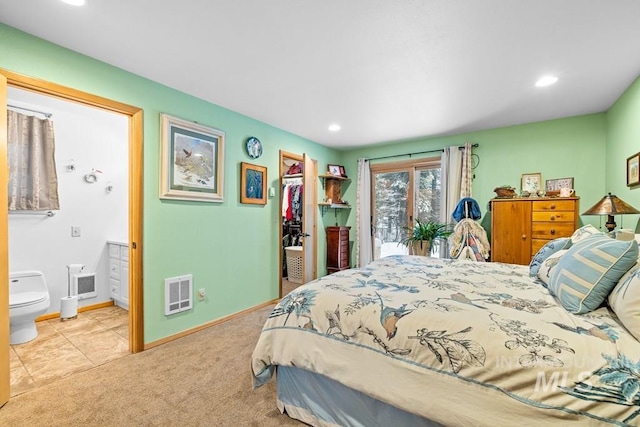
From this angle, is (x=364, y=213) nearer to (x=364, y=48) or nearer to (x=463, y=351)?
(x=364, y=48)

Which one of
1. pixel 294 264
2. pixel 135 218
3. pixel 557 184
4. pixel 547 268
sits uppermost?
pixel 557 184

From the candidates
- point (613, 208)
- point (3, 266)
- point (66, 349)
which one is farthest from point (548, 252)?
point (66, 349)

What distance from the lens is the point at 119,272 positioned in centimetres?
353

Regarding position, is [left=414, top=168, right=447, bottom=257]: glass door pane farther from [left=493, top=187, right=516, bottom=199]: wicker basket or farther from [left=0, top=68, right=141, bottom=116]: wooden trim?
[left=0, top=68, right=141, bottom=116]: wooden trim

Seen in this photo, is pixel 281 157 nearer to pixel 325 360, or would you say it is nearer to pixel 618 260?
pixel 325 360

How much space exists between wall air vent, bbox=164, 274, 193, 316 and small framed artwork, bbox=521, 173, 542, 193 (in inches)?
171

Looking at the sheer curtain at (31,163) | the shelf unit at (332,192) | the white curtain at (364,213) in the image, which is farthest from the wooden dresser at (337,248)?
the sheer curtain at (31,163)

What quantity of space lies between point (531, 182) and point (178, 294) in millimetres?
4543

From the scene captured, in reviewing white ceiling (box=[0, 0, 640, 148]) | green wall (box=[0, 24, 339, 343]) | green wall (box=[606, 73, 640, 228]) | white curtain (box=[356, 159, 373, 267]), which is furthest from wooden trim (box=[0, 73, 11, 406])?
green wall (box=[606, 73, 640, 228])

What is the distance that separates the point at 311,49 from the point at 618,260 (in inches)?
86.6

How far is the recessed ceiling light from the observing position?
2.46 m

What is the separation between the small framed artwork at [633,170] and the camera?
2361mm

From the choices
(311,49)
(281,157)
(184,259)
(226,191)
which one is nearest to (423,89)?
(311,49)

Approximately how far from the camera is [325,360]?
1.39 meters
